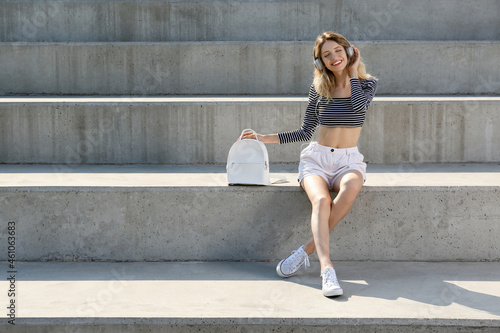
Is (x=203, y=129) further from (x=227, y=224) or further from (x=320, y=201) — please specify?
(x=320, y=201)

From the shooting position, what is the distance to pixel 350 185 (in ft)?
11.5

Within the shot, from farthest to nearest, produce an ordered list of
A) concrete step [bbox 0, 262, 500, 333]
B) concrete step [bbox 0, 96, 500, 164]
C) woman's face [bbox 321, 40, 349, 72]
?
concrete step [bbox 0, 96, 500, 164]
woman's face [bbox 321, 40, 349, 72]
concrete step [bbox 0, 262, 500, 333]

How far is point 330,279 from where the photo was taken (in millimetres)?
3082

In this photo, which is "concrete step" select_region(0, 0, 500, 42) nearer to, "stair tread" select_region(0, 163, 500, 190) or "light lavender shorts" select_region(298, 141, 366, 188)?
"stair tread" select_region(0, 163, 500, 190)

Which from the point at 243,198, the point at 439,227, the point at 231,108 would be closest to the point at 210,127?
the point at 231,108

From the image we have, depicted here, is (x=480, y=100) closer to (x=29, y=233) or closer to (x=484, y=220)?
(x=484, y=220)

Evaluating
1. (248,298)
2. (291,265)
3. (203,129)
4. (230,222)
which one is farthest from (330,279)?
(203,129)

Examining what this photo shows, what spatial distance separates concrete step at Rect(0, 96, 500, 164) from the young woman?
2.63ft

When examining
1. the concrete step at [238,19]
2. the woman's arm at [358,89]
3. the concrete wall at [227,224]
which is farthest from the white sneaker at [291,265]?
the concrete step at [238,19]

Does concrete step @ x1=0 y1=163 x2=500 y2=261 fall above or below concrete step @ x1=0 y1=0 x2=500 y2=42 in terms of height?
below

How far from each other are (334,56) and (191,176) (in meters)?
1.26

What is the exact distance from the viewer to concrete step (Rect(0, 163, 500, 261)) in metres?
3.67

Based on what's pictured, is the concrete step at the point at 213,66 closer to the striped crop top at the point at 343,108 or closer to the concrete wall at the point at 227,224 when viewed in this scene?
the striped crop top at the point at 343,108

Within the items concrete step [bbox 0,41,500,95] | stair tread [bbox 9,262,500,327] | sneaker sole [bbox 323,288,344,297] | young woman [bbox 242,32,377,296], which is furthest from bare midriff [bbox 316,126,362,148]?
concrete step [bbox 0,41,500,95]
